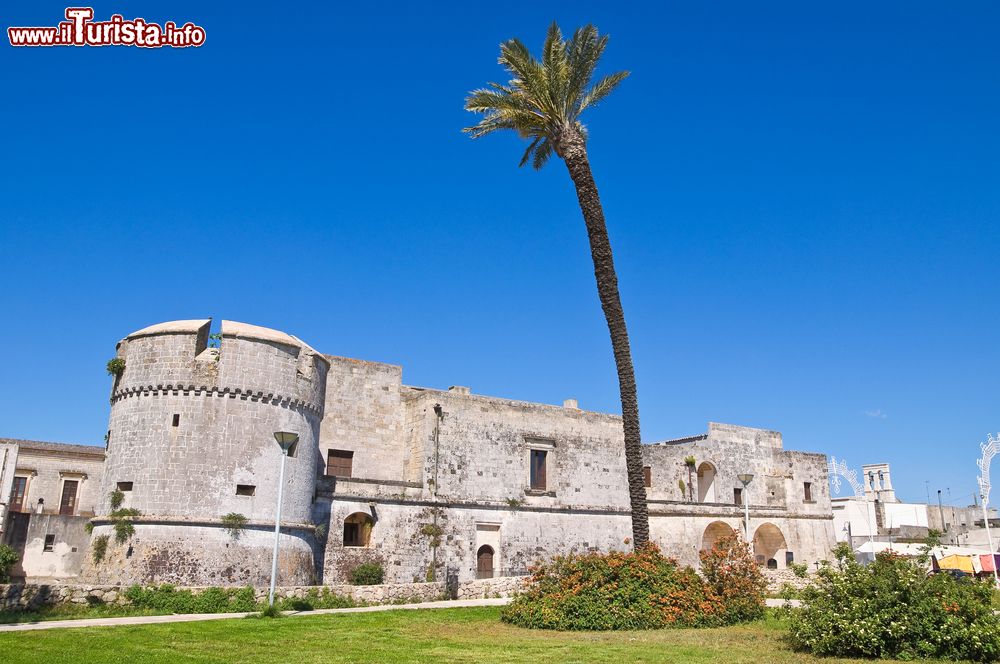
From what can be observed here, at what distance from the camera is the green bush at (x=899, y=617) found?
40.7 feet

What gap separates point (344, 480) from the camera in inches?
1041

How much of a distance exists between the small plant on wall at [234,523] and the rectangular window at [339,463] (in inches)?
269

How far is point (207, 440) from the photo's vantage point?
72.0 feet

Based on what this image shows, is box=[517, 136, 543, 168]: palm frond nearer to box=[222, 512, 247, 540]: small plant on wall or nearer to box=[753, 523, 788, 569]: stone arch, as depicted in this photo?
box=[222, 512, 247, 540]: small plant on wall

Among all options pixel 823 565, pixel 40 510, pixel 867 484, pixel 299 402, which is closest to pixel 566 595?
pixel 823 565

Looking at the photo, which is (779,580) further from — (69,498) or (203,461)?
(69,498)

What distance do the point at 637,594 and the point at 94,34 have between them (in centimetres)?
1772

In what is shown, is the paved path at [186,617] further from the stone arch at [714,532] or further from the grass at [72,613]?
the stone arch at [714,532]

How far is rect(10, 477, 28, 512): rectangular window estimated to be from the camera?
3609 cm

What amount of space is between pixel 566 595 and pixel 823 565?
17.9 ft

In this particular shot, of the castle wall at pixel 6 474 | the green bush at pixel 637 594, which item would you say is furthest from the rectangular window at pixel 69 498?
the green bush at pixel 637 594

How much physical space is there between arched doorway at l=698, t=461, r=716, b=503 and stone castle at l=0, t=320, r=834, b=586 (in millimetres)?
119

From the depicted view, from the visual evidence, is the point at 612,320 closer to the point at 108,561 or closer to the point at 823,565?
Answer: the point at 823,565

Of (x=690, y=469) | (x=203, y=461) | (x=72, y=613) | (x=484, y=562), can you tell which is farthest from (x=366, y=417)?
(x=690, y=469)
